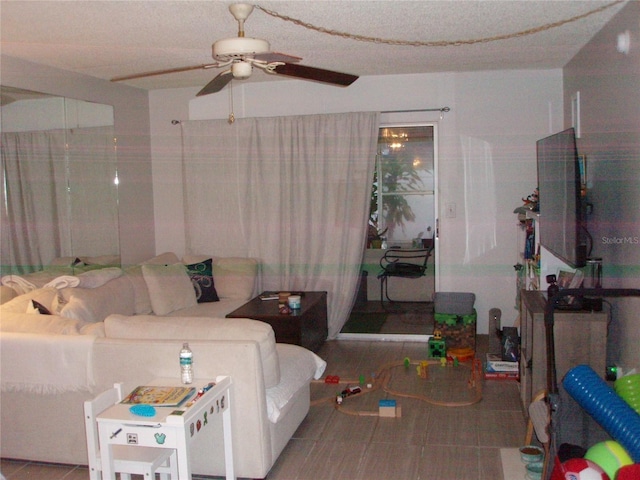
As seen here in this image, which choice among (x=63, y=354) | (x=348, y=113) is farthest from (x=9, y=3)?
(x=348, y=113)

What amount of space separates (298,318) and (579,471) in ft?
10.1

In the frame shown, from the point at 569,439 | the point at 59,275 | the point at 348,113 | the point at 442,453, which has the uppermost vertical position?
the point at 348,113

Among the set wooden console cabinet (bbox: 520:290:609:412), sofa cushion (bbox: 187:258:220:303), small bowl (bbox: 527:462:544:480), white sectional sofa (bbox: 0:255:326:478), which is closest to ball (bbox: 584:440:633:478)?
small bowl (bbox: 527:462:544:480)

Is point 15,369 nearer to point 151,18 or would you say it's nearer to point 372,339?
point 151,18

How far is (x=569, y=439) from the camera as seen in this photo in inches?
101

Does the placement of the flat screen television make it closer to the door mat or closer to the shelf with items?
the shelf with items

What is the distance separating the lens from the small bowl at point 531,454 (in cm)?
305

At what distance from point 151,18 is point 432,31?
1.72 metres

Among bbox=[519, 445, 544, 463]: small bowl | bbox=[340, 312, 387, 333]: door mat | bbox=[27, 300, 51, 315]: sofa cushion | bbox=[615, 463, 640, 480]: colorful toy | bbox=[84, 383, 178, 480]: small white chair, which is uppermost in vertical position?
bbox=[27, 300, 51, 315]: sofa cushion

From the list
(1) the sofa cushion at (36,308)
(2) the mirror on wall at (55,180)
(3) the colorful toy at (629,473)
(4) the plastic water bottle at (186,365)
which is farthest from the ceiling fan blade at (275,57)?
(2) the mirror on wall at (55,180)

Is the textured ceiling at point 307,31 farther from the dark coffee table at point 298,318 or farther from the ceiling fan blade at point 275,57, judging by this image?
the dark coffee table at point 298,318

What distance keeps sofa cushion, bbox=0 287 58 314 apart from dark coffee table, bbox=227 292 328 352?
4.56 feet

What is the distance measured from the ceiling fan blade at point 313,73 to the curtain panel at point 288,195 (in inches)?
88.9

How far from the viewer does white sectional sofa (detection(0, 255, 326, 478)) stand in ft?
9.81
